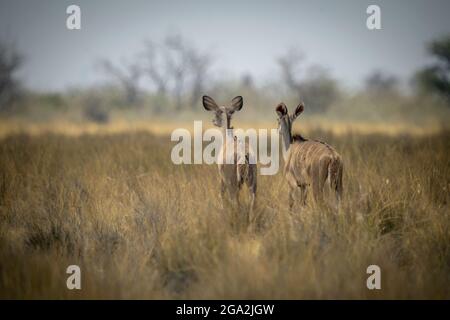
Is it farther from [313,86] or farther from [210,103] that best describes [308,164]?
[313,86]

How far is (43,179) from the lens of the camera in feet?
30.6

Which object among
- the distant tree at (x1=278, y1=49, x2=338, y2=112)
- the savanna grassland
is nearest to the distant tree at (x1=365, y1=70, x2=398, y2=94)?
the distant tree at (x1=278, y1=49, x2=338, y2=112)

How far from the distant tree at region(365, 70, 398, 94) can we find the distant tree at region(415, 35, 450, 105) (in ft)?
83.7

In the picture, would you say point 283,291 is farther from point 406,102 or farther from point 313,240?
point 406,102

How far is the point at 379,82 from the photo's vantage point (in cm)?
6906

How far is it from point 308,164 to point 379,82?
6522cm

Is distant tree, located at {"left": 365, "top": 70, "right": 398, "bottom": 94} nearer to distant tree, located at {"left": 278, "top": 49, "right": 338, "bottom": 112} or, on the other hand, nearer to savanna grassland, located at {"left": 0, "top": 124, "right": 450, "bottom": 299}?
distant tree, located at {"left": 278, "top": 49, "right": 338, "bottom": 112}

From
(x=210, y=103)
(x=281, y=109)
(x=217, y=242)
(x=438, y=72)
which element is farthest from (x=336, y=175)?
(x=438, y=72)

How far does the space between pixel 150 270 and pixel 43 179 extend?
A: 4.59 meters

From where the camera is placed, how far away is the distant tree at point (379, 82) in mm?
66881

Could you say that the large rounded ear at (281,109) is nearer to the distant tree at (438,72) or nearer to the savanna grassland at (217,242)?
the savanna grassland at (217,242)

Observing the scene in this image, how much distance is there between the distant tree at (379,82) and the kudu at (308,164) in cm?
6071

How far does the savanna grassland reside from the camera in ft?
16.3
